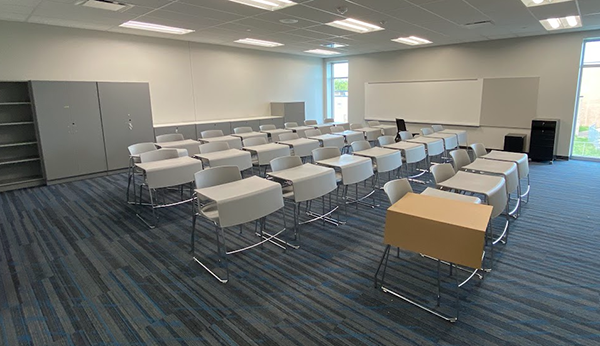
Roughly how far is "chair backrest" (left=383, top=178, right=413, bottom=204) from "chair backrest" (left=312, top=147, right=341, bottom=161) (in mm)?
1873

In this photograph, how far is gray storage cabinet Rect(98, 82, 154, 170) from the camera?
23.7 feet

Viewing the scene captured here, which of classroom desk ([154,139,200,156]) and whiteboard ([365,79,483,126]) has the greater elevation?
whiteboard ([365,79,483,126])

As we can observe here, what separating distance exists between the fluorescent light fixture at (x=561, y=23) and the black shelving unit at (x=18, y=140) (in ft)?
34.2

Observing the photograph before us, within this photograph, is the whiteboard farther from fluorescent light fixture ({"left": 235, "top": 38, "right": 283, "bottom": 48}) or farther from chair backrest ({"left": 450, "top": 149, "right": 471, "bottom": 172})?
chair backrest ({"left": 450, "top": 149, "right": 471, "bottom": 172})

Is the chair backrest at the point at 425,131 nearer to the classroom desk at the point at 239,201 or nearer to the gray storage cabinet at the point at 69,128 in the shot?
the classroom desk at the point at 239,201

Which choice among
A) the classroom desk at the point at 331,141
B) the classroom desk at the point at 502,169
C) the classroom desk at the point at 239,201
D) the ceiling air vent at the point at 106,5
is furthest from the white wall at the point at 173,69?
the classroom desk at the point at 502,169

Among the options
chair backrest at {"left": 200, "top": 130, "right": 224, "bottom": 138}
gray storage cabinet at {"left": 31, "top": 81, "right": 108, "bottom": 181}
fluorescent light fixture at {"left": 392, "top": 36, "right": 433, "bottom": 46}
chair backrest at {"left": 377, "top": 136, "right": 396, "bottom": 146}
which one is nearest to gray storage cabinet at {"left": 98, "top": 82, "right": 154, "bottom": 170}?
gray storage cabinet at {"left": 31, "top": 81, "right": 108, "bottom": 181}

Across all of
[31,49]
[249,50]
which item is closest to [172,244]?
[31,49]

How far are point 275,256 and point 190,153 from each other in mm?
3643

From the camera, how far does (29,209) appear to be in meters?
5.23

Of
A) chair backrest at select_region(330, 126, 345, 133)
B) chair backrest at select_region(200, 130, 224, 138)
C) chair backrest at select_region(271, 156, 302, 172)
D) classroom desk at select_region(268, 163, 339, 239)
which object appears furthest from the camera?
chair backrest at select_region(330, 126, 345, 133)

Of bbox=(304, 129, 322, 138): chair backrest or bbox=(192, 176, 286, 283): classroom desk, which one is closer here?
bbox=(192, 176, 286, 283): classroom desk

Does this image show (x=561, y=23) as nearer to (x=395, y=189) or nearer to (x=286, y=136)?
(x=286, y=136)

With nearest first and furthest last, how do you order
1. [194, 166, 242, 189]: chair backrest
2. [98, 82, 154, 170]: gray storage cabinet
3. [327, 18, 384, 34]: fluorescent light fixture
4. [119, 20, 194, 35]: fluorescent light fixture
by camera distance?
[194, 166, 242, 189]: chair backrest → [327, 18, 384, 34]: fluorescent light fixture → [119, 20, 194, 35]: fluorescent light fixture → [98, 82, 154, 170]: gray storage cabinet
